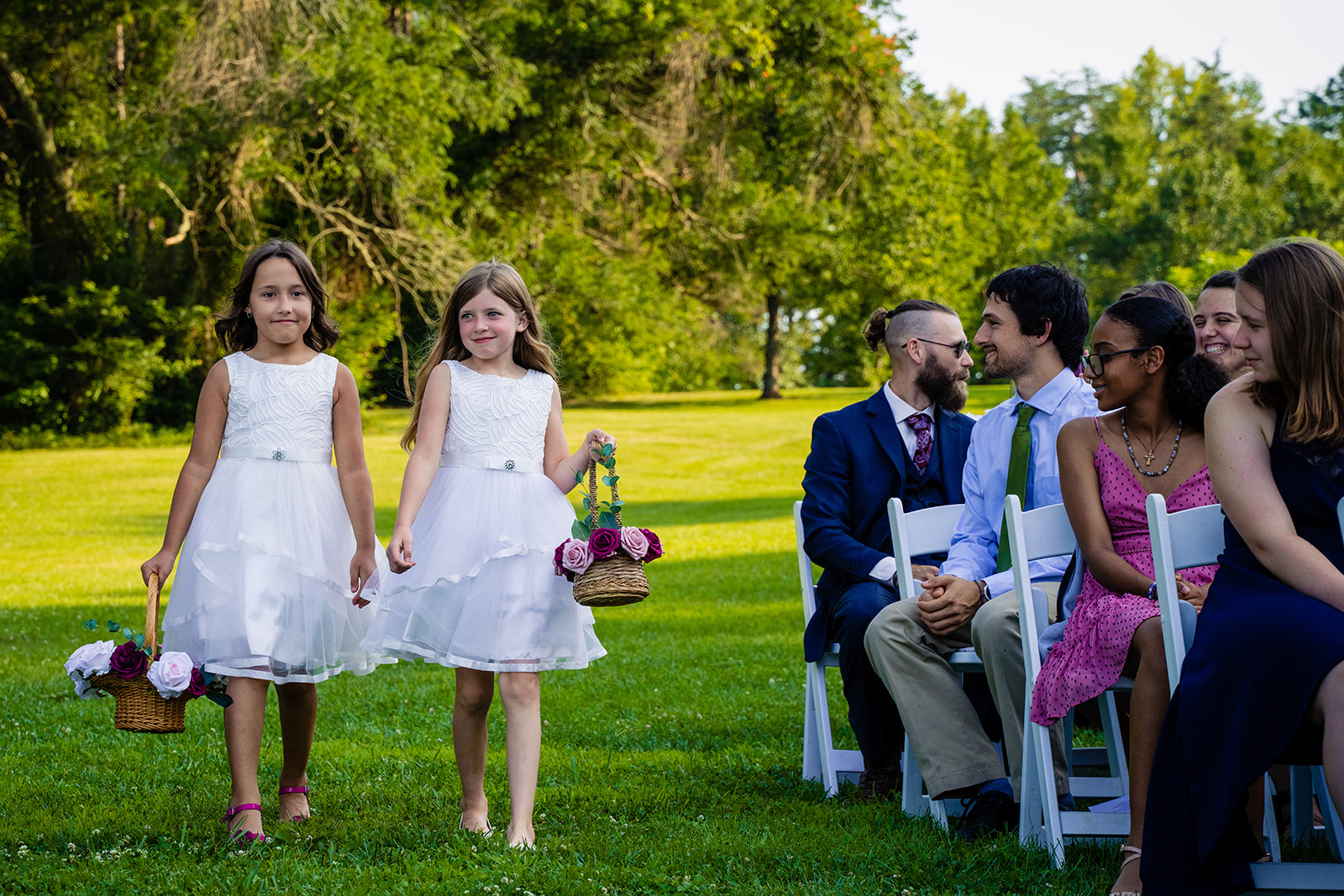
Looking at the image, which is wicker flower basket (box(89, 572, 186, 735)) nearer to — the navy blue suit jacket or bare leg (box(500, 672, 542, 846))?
bare leg (box(500, 672, 542, 846))

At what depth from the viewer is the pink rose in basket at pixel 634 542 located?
13.4 ft

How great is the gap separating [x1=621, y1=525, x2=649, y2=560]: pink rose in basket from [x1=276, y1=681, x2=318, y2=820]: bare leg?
1316 millimetres

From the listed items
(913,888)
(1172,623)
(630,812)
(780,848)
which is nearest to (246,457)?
(630,812)

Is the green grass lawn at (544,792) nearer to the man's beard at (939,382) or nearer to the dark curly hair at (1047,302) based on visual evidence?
the man's beard at (939,382)

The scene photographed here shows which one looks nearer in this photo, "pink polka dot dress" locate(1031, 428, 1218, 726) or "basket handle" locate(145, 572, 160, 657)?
"pink polka dot dress" locate(1031, 428, 1218, 726)

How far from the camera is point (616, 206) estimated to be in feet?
89.5

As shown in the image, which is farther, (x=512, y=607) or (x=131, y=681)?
(x=512, y=607)

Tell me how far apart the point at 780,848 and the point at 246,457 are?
223 cm

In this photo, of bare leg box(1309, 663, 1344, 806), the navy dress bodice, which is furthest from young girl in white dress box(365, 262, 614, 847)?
bare leg box(1309, 663, 1344, 806)

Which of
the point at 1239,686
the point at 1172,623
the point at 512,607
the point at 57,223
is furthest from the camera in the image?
the point at 57,223

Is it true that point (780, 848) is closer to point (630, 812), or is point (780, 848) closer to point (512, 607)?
point (630, 812)

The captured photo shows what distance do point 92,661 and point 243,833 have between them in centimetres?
75

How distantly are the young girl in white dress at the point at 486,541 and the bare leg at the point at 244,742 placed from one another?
433 millimetres

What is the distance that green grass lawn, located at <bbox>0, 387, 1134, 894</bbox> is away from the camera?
3814mm
